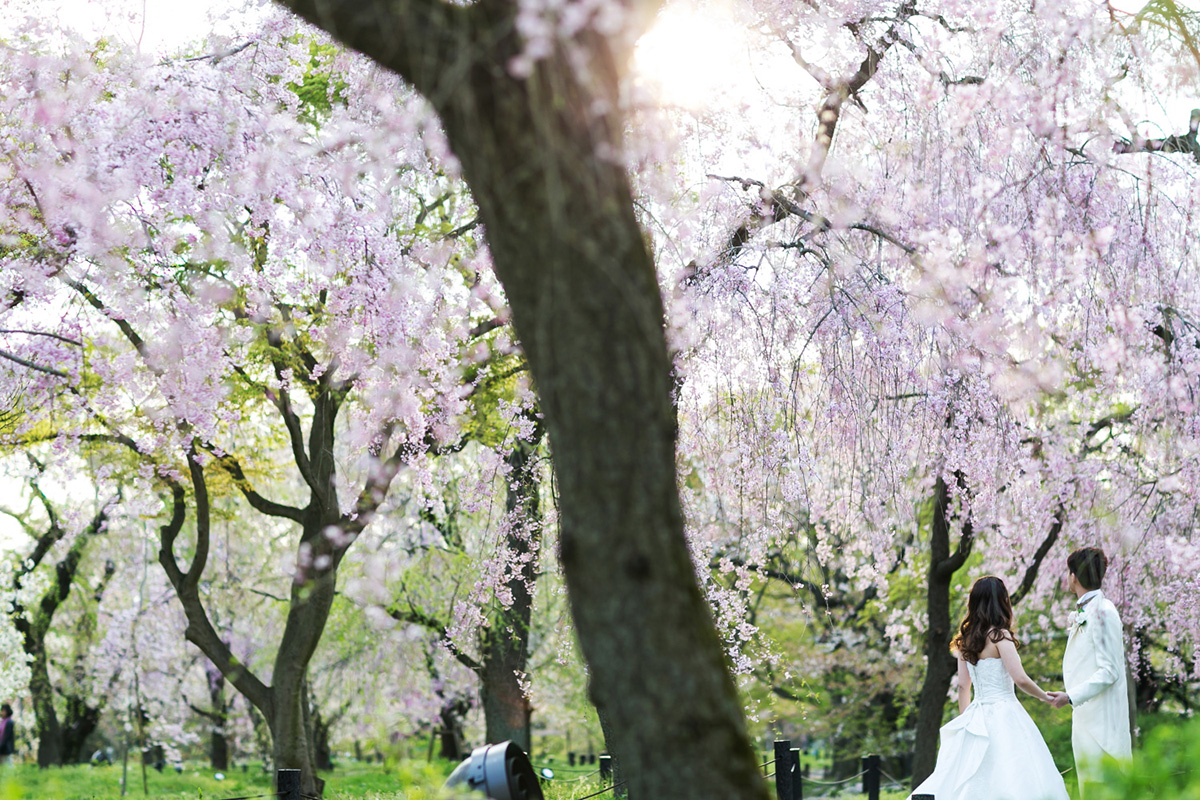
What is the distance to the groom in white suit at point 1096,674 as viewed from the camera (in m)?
6.17

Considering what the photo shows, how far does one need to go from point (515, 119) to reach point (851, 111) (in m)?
6.34

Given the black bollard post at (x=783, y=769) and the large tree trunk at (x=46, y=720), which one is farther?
the large tree trunk at (x=46, y=720)

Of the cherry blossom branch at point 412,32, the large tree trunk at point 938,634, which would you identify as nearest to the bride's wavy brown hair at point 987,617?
the cherry blossom branch at point 412,32

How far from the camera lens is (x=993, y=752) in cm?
657

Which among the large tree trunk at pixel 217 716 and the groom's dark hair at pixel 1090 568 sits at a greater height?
the groom's dark hair at pixel 1090 568

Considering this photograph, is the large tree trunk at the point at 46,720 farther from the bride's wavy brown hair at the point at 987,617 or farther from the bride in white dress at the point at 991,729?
the bride's wavy brown hair at the point at 987,617

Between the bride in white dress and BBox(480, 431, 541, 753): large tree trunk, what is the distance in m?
3.22

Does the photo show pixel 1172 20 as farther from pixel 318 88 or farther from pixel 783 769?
pixel 318 88

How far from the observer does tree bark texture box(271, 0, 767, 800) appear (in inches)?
117

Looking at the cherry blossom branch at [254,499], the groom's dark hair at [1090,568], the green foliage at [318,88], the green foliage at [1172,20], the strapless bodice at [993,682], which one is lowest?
the strapless bodice at [993,682]

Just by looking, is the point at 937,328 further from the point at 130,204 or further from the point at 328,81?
the point at 328,81

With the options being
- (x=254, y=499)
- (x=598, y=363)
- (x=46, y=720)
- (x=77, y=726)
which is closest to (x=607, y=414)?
(x=598, y=363)

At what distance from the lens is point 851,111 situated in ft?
29.2

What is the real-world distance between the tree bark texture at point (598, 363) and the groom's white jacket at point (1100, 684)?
13.2 ft
